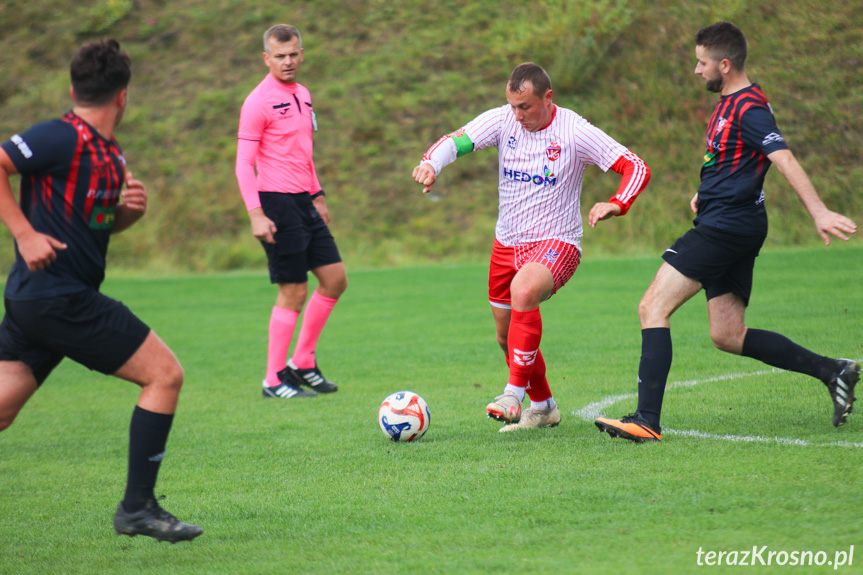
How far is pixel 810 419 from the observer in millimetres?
5086

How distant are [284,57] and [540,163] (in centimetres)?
273

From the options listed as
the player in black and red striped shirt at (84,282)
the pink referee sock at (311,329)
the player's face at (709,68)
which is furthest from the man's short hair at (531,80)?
the pink referee sock at (311,329)

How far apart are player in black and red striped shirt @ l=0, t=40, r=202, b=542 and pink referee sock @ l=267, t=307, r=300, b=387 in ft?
12.2

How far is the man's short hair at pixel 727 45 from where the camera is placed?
4.74 m

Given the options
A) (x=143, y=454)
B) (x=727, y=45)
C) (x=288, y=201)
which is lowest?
(x=143, y=454)

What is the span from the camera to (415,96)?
70.9ft

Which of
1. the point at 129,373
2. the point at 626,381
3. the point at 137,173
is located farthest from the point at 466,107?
the point at 129,373

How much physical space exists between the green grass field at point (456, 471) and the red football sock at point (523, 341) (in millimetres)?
404

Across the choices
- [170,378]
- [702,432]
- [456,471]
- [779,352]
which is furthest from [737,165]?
[170,378]

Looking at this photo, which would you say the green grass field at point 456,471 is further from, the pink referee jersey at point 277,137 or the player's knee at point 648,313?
the pink referee jersey at point 277,137

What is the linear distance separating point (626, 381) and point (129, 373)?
164 inches

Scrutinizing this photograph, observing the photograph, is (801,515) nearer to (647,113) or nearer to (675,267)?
(675,267)

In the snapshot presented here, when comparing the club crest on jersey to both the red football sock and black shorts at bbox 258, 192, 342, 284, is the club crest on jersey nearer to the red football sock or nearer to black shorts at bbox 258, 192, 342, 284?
the red football sock

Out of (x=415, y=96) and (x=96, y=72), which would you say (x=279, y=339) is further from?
(x=415, y=96)
